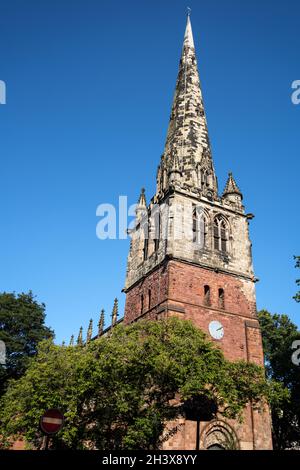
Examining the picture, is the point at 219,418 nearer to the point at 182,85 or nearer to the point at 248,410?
the point at 248,410

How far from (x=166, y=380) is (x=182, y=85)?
27.2 m

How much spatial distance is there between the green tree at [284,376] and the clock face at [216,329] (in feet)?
29.0

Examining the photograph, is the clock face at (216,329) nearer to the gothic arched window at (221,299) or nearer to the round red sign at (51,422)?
the gothic arched window at (221,299)

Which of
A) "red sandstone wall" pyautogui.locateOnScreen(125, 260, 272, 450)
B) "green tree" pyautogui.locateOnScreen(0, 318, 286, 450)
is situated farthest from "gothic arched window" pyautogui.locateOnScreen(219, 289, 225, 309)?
"green tree" pyautogui.locateOnScreen(0, 318, 286, 450)

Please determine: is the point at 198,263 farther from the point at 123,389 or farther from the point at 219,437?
the point at 123,389

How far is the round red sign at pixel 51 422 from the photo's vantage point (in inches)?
341

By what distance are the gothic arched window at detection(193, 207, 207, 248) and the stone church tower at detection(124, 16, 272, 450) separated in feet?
0.23

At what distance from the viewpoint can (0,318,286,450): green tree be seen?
45.5ft

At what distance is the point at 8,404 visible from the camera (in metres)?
16.5

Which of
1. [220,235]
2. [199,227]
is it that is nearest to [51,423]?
[199,227]

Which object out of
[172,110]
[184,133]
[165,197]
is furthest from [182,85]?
[165,197]

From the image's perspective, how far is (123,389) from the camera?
1396cm

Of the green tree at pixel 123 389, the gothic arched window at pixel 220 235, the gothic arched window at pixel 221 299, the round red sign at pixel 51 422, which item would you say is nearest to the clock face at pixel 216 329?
the gothic arched window at pixel 221 299
